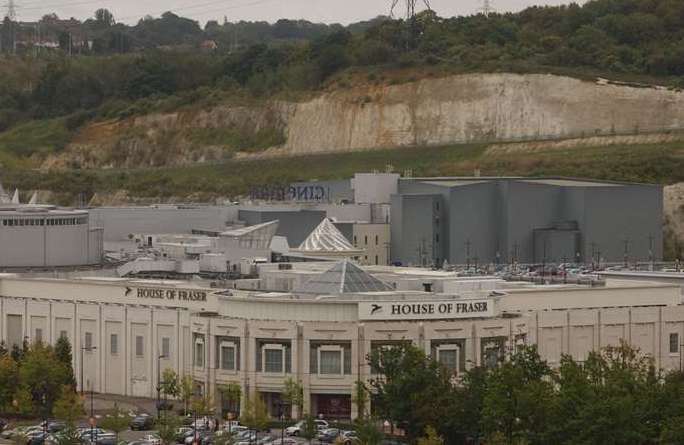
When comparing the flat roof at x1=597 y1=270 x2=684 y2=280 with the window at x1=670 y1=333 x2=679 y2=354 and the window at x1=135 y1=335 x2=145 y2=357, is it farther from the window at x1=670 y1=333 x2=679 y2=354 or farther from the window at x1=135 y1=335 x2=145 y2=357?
the window at x1=135 y1=335 x2=145 y2=357

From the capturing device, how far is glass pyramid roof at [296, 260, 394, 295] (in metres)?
123

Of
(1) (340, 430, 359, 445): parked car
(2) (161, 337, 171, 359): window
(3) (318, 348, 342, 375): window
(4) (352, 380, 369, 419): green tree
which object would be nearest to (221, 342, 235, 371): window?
(3) (318, 348, 342, 375): window

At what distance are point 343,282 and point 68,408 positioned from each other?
17.3 metres

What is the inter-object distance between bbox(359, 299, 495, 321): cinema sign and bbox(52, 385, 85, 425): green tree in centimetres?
1385

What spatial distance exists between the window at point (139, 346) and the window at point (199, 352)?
670cm

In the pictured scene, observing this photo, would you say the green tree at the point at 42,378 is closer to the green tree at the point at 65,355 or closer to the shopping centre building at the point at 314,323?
the green tree at the point at 65,355

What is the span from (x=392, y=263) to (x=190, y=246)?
2524 cm

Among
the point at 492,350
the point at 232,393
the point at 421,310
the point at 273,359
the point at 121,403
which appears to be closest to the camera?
the point at 232,393

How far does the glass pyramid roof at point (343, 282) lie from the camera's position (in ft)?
404

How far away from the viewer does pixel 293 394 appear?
11575 cm

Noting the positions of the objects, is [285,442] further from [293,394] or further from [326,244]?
[326,244]

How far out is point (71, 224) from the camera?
161 metres

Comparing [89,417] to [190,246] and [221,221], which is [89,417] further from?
[221,221]

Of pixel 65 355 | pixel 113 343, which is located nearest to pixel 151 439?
pixel 65 355
